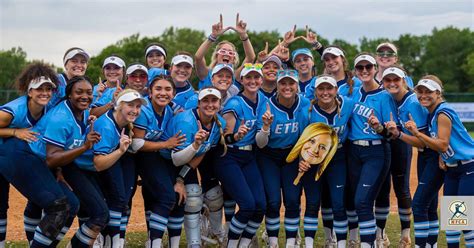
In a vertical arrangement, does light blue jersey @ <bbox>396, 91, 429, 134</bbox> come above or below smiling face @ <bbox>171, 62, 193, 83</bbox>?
below

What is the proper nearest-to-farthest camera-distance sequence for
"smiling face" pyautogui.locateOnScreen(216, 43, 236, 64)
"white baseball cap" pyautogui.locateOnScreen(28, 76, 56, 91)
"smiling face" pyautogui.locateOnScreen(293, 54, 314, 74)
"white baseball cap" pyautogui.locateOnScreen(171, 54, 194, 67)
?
"white baseball cap" pyautogui.locateOnScreen(28, 76, 56, 91), "white baseball cap" pyautogui.locateOnScreen(171, 54, 194, 67), "smiling face" pyautogui.locateOnScreen(293, 54, 314, 74), "smiling face" pyautogui.locateOnScreen(216, 43, 236, 64)

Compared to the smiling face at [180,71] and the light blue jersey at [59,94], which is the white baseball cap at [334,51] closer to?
the smiling face at [180,71]

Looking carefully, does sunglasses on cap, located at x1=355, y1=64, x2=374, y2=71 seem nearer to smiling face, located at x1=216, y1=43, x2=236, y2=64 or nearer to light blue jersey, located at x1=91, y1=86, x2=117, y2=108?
smiling face, located at x1=216, y1=43, x2=236, y2=64

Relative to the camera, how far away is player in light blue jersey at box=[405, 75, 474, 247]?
655 cm

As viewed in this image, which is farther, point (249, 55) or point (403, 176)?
point (249, 55)

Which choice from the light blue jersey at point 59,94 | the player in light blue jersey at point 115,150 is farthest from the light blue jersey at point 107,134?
the light blue jersey at point 59,94

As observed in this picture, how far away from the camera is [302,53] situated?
309 inches

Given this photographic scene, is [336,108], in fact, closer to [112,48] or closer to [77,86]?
[77,86]

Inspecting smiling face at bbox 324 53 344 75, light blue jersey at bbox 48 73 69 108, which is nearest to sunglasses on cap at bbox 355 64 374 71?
smiling face at bbox 324 53 344 75

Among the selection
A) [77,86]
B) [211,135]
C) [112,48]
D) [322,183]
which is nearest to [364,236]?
[322,183]

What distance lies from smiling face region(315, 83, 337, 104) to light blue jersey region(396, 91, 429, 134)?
0.73 meters

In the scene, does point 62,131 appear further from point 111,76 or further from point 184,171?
point 111,76

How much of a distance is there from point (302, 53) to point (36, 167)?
337 cm

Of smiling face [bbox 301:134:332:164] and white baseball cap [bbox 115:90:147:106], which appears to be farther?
smiling face [bbox 301:134:332:164]
